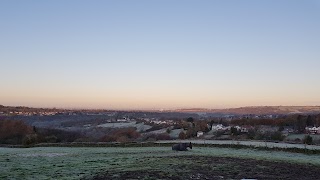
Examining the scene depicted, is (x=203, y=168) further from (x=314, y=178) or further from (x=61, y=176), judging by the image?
(x=61, y=176)

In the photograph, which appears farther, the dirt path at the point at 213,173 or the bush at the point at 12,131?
the bush at the point at 12,131

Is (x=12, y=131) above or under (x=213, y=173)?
under

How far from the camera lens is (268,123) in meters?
118

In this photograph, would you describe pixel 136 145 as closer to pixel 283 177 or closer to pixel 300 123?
pixel 283 177

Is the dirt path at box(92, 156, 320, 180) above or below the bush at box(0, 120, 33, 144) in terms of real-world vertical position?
above

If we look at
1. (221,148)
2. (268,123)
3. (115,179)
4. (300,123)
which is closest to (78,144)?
(221,148)

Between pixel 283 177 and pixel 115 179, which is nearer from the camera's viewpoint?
pixel 115 179

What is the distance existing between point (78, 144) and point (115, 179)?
38755 mm

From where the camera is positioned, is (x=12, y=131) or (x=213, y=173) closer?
(x=213, y=173)

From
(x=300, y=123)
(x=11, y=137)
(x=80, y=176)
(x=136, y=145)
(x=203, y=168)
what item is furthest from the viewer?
(x=300, y=123)

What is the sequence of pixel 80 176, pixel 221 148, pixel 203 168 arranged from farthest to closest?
1. pixel 221 148
2. pixel 203 168
3. pixel 80 176

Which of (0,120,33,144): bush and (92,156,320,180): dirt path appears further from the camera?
(0,120,33,144): bush

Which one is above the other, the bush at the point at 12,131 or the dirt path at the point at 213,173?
the dirt path at the point at 213,173

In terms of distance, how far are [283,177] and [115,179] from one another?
10.6 meters
